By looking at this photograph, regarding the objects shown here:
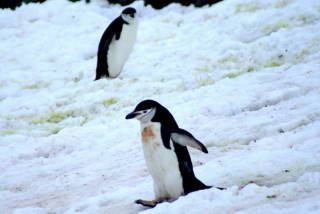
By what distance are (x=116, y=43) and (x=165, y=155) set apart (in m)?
5.83

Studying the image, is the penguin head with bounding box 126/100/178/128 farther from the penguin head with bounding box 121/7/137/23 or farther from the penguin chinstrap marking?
the penguin head with bounding box 121/7/137/23

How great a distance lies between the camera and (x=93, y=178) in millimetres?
5387

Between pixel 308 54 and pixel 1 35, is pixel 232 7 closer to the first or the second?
pixel 308 54

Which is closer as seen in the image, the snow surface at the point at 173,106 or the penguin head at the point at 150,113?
the penguin head at the point at 150,113

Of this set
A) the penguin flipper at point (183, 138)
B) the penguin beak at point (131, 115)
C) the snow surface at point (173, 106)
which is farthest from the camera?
the snow surface at point (173, 106)

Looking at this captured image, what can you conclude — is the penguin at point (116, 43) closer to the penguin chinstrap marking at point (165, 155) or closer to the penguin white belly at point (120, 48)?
the penguin white belly at point (120, 48)

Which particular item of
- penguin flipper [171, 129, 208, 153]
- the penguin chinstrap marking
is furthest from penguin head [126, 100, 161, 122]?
penguin flipper [171, 129, 208, 153]

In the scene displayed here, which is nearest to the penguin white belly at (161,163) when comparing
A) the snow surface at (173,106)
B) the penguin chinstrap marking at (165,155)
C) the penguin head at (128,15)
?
the penguin chinstrap marking at (165,155)

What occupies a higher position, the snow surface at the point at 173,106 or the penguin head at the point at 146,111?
the penguin head at the point at 146,111

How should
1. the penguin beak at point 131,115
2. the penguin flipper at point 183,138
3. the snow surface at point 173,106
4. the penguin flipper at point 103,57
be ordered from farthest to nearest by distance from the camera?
1. the penguin flipper at point 103,57
2. the snow surface at point 173,106
3. the penguin beak at point 131,115
4. the penguin flipper at point 183,138

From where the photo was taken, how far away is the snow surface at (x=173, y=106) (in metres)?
4.34

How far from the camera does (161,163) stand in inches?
161

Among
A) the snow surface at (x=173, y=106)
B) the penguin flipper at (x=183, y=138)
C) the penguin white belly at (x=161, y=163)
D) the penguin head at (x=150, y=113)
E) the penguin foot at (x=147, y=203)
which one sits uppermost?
the penguin head at (x=150, y=113)

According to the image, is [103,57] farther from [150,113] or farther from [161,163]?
[161,163]
